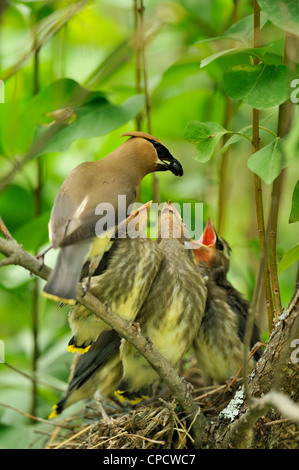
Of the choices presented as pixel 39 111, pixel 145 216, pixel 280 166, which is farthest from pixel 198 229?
pixel 280 166

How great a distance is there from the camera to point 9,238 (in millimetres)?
1823

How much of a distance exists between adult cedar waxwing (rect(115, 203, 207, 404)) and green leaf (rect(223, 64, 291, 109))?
2.96ft

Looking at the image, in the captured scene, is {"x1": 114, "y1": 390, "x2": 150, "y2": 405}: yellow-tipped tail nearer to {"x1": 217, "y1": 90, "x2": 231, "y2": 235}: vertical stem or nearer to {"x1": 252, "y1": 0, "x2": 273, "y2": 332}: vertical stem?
{"x1": 252, "y1": 0, "x2": 273, "y2": 332}: vertical stem

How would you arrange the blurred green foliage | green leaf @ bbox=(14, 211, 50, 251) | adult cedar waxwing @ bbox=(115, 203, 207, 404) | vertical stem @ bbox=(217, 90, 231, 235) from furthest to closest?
1. vertical stem @ bbox=(217, 90, 231, 235)
2. green leaf @ bbox=(14, 211, 50, 251)
3. the blurred green foliage
4. adult cedar waxwing @ bbox=(115, 203, 207, 404)

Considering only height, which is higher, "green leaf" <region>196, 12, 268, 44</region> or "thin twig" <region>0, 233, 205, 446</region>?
"green leaf" <region>196, 12, 268, 44</region>

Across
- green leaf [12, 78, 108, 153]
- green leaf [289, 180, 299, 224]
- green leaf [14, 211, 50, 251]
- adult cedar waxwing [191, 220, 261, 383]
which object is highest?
green leaf [12, 78, 108, 153]

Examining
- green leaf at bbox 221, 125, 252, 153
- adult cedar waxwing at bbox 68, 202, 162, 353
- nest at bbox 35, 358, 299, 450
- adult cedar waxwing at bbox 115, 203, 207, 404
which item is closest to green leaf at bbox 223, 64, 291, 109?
green leaf at bbox 221, 125, 252, 153

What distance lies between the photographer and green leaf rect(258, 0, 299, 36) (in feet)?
6.17

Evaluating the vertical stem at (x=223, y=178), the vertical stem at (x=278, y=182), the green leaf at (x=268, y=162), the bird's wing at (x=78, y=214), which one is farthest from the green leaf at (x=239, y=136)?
the vertical stem at (x=223, y=178)

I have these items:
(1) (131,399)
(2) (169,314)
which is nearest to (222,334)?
(2) (169,314)

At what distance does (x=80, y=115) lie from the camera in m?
2.80

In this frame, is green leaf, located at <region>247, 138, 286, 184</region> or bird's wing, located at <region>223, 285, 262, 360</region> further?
bird's wing, located at <region>223, 285, 262, 360</region>

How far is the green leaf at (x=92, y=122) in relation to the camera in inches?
104

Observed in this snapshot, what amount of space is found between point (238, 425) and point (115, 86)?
1911 mm
